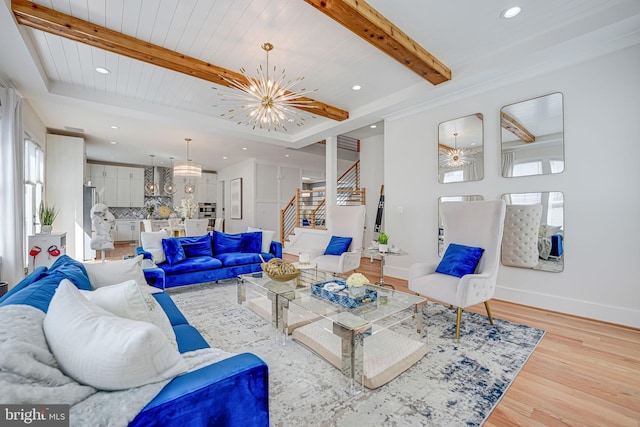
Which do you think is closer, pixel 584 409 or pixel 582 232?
pixel 584 409

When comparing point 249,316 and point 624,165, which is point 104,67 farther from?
point 624,165

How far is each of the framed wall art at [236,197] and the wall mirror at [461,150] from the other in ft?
23.0

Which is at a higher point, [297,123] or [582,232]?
[297,123]

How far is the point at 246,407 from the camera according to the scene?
3.10ft

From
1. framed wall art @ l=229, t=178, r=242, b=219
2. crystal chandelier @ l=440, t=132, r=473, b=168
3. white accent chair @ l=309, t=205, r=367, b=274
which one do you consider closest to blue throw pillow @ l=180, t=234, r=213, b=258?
white accent chair @ l=309, t=205, r=367, b=274

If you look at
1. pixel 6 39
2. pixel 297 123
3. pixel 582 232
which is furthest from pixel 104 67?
pixel 582 232

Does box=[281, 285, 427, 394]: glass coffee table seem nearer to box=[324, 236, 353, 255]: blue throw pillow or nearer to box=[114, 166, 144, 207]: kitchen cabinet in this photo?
box=[324, 236, 353, 255]: blue throw pillow

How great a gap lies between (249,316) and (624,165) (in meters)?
4.14

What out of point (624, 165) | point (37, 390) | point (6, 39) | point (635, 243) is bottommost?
point (37, 390)

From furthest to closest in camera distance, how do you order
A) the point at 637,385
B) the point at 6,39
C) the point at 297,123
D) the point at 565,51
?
1. the point at 297,123
2. the point at 565,51
3. the point at 6,39
4. the point at 637,385

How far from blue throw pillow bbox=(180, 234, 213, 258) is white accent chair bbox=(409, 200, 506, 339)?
3053 mm

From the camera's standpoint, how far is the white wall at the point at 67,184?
222 inches

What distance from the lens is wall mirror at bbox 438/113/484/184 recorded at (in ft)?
12.2

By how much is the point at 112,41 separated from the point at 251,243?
10.1ft
